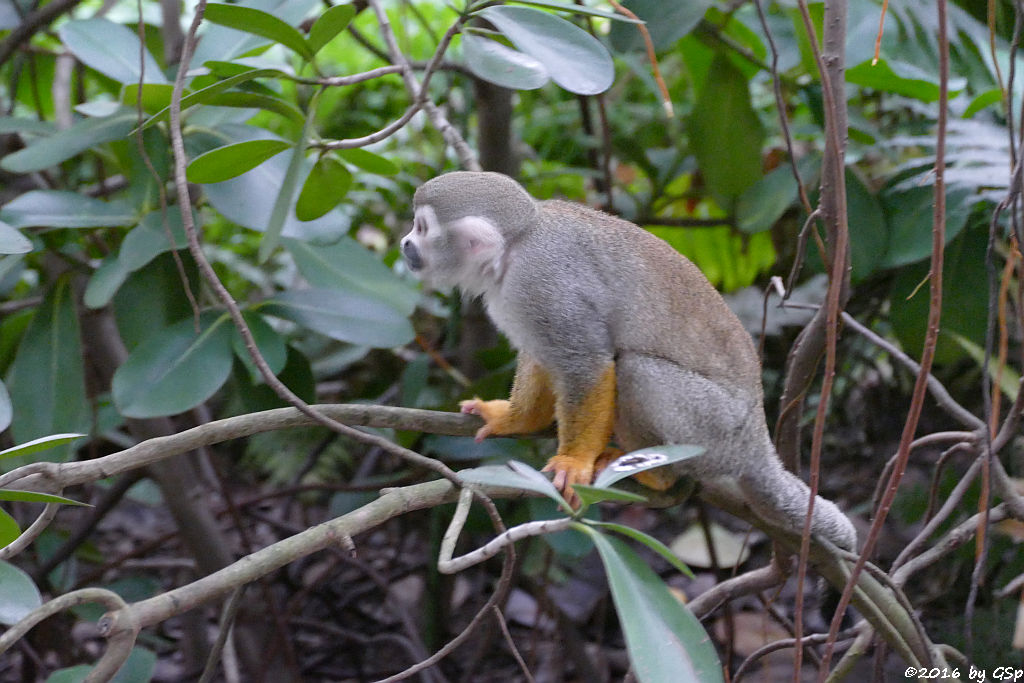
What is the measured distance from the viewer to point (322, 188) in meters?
2.17

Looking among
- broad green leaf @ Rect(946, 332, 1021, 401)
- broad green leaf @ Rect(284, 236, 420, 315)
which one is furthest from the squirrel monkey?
broad green leaf @ Rect(946, 332, 1021, 401)

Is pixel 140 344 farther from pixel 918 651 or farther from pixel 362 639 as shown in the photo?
pixel 918 651

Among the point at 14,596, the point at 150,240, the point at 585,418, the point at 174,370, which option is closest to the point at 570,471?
the point at 585,418

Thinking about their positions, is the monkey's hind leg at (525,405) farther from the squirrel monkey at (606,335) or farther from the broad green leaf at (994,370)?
the broad green leaf at (994,370)

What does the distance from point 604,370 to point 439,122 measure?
76 cm

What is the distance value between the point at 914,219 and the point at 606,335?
1.34 m

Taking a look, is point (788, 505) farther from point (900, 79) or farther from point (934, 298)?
point (900, 79)

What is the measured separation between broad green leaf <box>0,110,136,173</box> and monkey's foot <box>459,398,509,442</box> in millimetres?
1190

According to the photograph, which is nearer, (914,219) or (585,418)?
(585,418)

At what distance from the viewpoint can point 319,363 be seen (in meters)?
3.29

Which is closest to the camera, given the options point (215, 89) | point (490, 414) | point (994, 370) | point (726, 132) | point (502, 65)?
point (502, 65)

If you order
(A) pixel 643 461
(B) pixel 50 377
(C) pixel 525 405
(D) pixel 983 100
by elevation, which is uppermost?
(D) pixel 983 100

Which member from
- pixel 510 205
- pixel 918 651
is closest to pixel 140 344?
pixel 510 205

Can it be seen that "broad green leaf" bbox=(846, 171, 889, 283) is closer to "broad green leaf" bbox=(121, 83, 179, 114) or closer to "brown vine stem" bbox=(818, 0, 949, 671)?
"brown vine stem" bbox=(818, 0, 949, 671)
